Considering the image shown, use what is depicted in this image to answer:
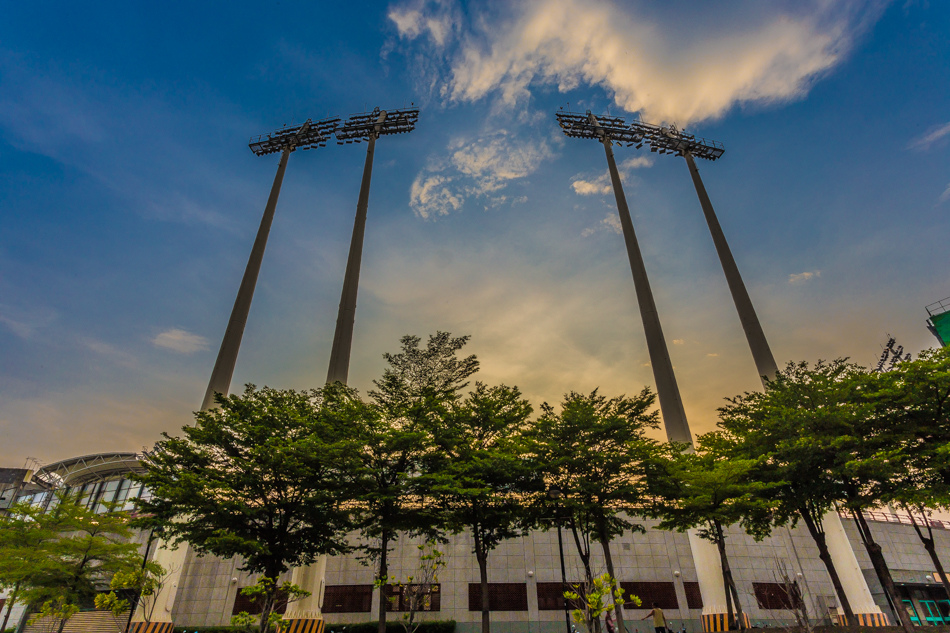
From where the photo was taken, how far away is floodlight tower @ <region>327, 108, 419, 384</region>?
32.3 m

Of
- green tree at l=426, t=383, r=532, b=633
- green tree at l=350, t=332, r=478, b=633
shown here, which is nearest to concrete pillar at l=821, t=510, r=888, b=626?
green tree at l=426, t=383, r=532, b=633

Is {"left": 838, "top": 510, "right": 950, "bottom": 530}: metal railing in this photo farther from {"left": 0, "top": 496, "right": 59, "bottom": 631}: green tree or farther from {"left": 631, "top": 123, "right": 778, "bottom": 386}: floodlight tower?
{"left": 0, "top": 496, "right": 59, "bottom": 631}: green tree

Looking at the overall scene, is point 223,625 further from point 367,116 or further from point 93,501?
point 367,116

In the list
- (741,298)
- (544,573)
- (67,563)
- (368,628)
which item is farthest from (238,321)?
(741,298)

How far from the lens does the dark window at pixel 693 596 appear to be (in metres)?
29.8

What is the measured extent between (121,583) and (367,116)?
39.0m

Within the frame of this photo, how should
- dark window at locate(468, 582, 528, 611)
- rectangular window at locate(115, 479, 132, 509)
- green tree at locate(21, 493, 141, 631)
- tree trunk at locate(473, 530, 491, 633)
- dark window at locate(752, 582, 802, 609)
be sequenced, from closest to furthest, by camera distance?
1. tree trunk at locate(473, 530, 491, 633)
2. green tree at locate(21, 493, 141, 631)
3. dark window at locate(468, 582, 528, 611)
4. dark window at locate(752, 582, 802, 609)
5. rectangular window at locate(115, 479, 132, 509)

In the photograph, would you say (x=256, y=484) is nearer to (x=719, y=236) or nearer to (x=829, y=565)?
(x=829, y=565)

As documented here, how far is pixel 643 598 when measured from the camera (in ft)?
97.0

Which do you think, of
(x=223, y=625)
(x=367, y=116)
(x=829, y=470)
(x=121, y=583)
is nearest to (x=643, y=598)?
(x=829, y=470)

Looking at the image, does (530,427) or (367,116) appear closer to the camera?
(530,427)

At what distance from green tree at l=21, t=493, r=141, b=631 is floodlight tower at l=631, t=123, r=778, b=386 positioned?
41535mm

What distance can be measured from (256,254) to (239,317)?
5.72 m

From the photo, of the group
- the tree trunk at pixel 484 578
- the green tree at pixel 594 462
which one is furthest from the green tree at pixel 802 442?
the tree trunk at pixel 484 578
